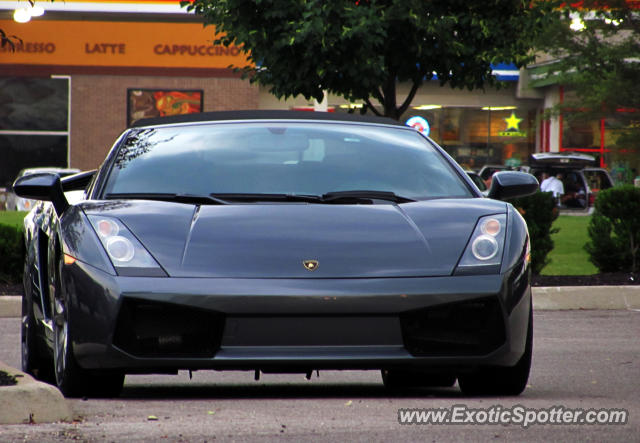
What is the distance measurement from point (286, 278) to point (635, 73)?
24.2 metres

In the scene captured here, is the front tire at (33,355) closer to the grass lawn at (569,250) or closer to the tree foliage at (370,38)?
the grass lawn at (569,250)

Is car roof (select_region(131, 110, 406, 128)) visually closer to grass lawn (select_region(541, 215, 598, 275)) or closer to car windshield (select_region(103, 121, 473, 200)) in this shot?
car windshield (select_region(103, 121, 473, 200))

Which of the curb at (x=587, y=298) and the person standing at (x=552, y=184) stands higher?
the curb at (x=587, y=298)

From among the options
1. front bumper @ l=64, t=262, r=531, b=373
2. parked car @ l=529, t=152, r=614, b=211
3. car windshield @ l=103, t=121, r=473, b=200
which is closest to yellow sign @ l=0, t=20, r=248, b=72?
parked car @ l=529, t=152, r=614, b=211

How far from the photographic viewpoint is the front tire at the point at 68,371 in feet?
17.5

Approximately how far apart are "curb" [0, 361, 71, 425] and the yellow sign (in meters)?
38.8

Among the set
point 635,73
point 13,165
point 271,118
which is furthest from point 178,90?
point 271,118

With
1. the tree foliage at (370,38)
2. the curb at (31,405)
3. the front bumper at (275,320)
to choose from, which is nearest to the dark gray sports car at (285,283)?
the front bumper at (275,320)

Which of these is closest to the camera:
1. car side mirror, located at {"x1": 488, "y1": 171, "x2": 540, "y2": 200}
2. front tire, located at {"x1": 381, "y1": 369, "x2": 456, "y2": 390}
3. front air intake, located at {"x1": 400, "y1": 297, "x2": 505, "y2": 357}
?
front air intake, located at {"x1": 400, "y1": 297, "x2": 505, "y2": 357}

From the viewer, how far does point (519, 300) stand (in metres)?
5.34

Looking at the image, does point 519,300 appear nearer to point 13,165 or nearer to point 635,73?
point 635,73

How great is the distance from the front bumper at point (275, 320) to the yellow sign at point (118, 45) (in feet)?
126

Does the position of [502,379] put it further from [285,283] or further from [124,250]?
[124,250]

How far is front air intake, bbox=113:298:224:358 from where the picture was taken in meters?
5.09
